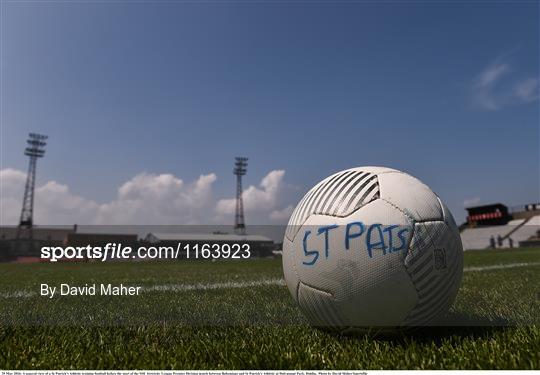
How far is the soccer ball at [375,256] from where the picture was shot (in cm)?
307

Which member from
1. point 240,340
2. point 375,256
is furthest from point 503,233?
point 240,340

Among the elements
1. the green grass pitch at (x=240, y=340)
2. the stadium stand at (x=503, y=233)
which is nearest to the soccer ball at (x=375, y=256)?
the green grass pitch at (x=240, y=340)

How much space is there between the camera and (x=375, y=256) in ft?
10.1

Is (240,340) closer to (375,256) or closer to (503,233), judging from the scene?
(375,256)

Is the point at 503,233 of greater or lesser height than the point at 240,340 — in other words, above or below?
above

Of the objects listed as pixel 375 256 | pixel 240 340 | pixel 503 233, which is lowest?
pixel 240 340

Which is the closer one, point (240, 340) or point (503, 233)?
A: point (240, 340)

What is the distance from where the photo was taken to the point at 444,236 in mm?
3293

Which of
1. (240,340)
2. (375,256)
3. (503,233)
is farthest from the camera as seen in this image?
(503,233)

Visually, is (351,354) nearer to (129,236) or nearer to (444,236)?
(444,236)

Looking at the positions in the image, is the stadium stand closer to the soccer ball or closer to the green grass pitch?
the green grass pitch

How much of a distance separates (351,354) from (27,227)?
71.5m

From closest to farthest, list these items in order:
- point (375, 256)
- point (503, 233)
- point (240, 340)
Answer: point (375, 256) → point (240, 340) → point (503, 233)

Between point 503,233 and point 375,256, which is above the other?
point 503,233
